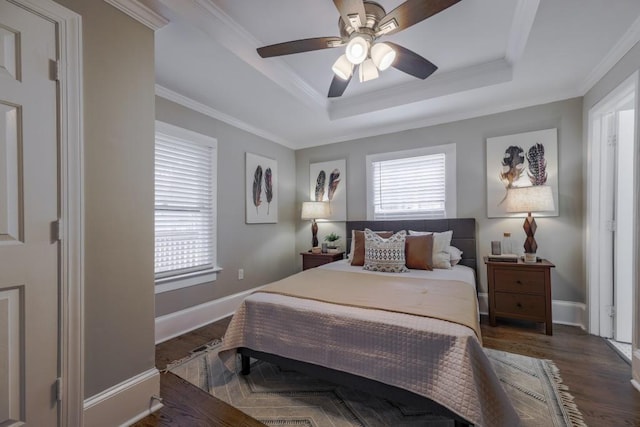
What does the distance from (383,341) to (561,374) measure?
1.58m

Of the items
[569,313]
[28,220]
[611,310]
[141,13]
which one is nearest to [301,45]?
[141,13]

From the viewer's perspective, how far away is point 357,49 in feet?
5.60

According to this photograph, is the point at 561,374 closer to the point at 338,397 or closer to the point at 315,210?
the point at 338,397

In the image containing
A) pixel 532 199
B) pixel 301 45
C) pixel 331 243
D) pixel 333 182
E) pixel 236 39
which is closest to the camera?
pixel 301 45

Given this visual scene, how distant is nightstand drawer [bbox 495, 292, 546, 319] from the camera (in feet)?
8.96

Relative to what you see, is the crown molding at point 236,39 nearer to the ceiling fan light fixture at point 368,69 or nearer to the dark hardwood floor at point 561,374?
the ceiling fan light fixture at point 368,69

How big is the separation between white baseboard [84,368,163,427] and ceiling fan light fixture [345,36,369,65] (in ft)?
7.79

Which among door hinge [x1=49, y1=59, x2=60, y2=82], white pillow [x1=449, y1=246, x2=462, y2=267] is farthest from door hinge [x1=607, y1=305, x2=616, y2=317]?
door hinge [x1=49, y1=59, x2=60, y2=82]

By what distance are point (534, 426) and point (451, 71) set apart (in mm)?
2970

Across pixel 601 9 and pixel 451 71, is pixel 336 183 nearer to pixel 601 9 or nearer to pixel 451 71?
pixel 451 71

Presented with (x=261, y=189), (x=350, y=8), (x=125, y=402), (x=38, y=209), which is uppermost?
(x=350, y=8)

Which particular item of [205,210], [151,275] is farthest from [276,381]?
[205,210]

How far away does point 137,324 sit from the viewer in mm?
1706

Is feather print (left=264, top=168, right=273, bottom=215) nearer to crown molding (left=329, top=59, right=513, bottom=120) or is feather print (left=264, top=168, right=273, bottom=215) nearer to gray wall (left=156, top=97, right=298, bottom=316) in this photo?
gray wall (left=156, top=97, right=298, bottom=316)
